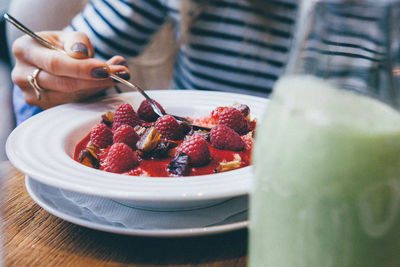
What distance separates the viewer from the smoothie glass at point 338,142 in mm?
313

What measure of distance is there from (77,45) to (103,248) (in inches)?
26.4

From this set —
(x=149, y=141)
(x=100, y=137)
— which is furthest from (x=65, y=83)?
(x=149, y=141)

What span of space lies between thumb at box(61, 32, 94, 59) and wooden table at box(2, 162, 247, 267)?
54 centimetres

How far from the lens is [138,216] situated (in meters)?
0.58

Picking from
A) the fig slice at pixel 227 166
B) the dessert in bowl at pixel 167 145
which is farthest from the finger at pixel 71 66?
the fig slice at pixel 227 166

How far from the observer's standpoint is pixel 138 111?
3.42 feet

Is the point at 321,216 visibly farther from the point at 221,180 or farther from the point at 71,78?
the point at 71,78

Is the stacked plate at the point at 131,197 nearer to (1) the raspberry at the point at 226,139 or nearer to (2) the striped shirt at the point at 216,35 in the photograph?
(1) the raspberry at the point at 226,139

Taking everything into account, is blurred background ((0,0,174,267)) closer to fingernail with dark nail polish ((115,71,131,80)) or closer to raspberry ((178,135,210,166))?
fingernail with dark nail polish ((115,71,131,80))

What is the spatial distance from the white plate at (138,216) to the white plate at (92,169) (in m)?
0.02

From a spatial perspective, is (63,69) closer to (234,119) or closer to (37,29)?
(234,119)

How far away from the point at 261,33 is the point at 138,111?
2.41ft

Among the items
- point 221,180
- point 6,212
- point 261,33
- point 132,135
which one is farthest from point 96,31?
point 221,180

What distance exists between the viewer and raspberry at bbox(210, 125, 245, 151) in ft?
2.71
